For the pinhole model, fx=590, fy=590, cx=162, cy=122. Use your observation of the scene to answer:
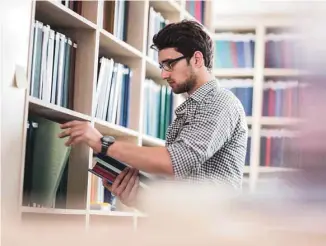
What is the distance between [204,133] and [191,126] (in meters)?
0.04

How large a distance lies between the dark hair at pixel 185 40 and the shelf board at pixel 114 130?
1.39 ft

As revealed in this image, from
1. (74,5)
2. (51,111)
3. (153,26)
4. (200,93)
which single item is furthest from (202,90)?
(153,26)

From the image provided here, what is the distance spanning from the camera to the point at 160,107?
7.78 feet

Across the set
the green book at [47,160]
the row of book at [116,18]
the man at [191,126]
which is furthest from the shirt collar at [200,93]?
the row of book at [116,18]

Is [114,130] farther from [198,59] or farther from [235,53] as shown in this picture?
[235,53]

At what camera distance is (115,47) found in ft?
6.60

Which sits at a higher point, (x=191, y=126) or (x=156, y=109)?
(x=156, y=109)

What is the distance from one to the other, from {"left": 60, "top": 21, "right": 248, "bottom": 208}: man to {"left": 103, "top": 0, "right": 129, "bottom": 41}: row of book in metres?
0.49

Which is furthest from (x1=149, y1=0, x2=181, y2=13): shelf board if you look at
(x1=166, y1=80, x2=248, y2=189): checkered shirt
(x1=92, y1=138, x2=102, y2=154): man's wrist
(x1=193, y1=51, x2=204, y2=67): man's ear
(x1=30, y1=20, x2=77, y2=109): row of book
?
(x1=92, y1=138, x2=102, y2=154): man's wrist

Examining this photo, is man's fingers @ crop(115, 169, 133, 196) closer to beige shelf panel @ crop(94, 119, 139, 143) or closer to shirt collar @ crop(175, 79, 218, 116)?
shirt collar @ crop(175, 79, 218, 116)

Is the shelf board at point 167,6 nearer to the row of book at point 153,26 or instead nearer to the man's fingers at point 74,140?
the row of book at point 153,26

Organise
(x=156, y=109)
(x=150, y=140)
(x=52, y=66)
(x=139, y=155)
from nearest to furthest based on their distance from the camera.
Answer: (x=139, y=155)
(x=52, y=66)
(x=150, y=140)
(x=156, y=109)

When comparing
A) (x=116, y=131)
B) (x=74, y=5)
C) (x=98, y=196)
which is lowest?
(x=98, y=196)

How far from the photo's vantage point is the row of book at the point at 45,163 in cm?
143
